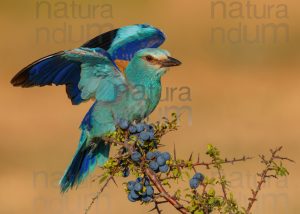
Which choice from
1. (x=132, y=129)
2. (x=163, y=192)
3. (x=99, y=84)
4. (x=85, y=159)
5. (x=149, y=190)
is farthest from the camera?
(x=85, y=159)

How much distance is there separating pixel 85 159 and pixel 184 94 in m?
5.95

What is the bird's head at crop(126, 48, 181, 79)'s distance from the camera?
637 centimetres

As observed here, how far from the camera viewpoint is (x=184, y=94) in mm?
12570

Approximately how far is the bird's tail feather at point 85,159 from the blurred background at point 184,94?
6.74ft

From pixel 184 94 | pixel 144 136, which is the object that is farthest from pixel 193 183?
pixel 184 94

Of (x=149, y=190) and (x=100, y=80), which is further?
(x=100, y=80)

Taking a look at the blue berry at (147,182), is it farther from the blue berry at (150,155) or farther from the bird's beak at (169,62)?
the bird's beak at (169,62)

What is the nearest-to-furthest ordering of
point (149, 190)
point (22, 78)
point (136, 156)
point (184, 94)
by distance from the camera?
point (149, 190)
point (136, 156)
point (22, 78)
point (184, 94)

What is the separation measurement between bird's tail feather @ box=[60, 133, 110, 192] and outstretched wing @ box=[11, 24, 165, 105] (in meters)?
0.29

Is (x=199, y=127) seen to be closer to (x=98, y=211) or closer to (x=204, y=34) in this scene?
(x=98, y=211)

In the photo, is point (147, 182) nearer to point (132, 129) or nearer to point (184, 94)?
point (132, 129)

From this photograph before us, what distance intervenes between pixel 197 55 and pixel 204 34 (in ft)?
2.70

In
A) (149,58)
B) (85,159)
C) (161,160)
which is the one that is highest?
(149,58)

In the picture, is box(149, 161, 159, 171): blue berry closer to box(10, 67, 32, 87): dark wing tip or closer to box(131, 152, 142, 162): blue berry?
box(131, 152, 142, 162): blue berry
